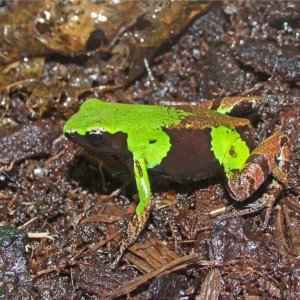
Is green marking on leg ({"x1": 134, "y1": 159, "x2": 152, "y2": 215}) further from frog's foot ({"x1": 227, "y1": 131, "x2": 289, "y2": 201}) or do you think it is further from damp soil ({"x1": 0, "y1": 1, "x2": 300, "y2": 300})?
frog's foot ({"x1": 227, "y1": 131, "x2": 289, "y2": 201})

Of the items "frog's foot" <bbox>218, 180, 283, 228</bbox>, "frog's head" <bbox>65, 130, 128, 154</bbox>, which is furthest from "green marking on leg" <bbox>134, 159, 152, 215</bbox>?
"frog's foot" <bbox>218, 180, 283, 228</bbox>

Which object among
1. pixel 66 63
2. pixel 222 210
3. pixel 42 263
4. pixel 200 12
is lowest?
pixel 42 263

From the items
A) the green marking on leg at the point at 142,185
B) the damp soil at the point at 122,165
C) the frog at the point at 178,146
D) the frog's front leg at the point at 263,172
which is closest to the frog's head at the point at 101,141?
the frog at the point at 178,146

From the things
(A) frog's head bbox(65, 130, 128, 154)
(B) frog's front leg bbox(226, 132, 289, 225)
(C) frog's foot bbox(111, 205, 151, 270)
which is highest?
(A) frog's head bbox(65, 130, 128, 154)

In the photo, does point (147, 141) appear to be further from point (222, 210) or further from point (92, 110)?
point (222, 210)

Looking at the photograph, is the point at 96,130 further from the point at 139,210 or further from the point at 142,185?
the point at 139,210

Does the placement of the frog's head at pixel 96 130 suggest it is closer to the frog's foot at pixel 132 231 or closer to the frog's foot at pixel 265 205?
the frog's foot at pixel 132 231

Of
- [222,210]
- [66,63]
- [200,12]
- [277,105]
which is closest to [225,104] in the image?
[277,105]
